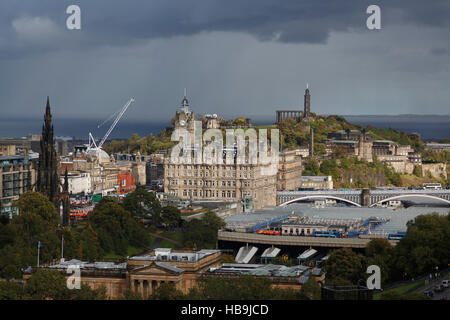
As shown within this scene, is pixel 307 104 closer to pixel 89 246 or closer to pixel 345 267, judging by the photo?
pixel 89 246

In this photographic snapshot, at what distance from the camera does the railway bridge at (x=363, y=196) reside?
122 m

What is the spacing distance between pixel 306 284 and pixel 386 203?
76.5m

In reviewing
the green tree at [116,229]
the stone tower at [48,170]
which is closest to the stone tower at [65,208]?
the stone tower at [48,170]

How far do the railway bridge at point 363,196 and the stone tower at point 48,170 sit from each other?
4117cm

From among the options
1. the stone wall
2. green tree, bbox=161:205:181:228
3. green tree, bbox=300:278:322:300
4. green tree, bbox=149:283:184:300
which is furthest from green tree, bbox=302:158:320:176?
green tree, bbox=300:278:322:300

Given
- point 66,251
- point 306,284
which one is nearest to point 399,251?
point 306,284

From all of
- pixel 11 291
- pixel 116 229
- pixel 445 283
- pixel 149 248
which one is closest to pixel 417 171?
pixel 149 248

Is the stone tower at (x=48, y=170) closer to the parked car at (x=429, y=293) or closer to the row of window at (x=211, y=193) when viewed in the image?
the row of window at (x=211, y=193)

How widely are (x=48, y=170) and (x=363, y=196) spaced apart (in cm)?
4866

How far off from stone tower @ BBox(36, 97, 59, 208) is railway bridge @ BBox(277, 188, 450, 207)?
4117cm

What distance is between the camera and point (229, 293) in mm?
48375

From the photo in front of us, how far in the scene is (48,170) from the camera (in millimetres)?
86250

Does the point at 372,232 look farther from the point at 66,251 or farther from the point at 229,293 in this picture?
the point at 229,293

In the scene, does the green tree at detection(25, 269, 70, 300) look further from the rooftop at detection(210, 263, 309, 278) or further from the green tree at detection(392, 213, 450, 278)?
the green tree at detection(392, 213, 450, 278)
